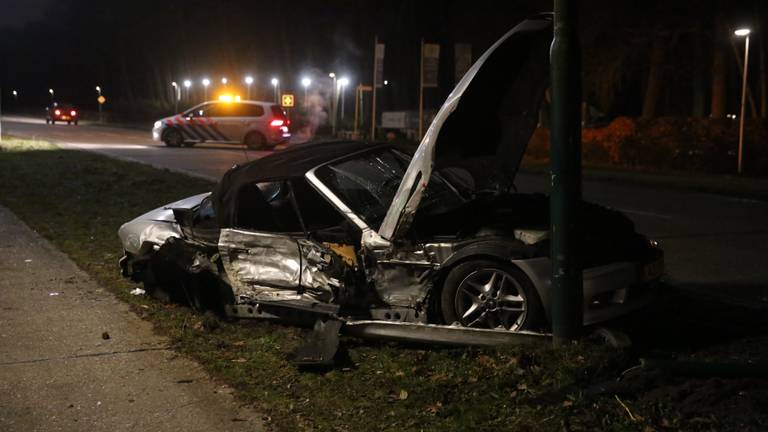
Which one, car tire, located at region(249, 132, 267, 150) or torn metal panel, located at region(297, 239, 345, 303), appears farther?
car tire, located at region(249, 132, 267, 150)

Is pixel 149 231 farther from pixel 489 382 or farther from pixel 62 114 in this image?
pixel 62 114

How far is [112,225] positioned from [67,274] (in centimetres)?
314

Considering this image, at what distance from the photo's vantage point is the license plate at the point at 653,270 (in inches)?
223

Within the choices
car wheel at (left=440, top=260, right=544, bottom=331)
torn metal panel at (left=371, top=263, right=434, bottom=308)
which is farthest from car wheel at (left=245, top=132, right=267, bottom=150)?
car wheel at (left=440, top=260, right=544, bottom=331)

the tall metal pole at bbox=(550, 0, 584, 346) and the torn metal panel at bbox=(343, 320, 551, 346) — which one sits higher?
the tall metal pole at bbox=(550, 0, 584, 346)

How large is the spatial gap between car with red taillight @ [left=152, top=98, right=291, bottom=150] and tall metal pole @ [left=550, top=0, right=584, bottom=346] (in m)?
25.2

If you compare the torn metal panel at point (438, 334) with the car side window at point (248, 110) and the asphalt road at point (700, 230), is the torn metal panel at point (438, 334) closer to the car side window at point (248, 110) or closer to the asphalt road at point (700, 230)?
the asphalt road at point (700, 230)

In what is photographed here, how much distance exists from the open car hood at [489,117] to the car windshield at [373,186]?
13.6 inches

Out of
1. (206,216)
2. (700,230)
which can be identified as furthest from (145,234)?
(700,230)

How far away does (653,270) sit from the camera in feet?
18.9

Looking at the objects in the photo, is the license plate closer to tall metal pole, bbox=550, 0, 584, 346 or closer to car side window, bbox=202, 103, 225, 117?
tall metal pole, bbox=550, 0, 584, 346

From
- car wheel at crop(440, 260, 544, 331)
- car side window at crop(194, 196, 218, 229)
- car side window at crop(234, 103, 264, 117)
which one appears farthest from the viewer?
car side window at crop(234, 103, 264, 117)

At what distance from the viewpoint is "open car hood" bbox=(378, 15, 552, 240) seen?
554 centimetres

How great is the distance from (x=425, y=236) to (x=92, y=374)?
226 cm
